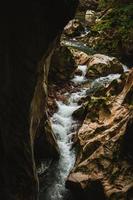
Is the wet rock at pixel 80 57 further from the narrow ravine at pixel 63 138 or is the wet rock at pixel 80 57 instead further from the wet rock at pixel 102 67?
the narrow ravine at pixel 63 138

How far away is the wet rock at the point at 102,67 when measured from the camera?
619 inches

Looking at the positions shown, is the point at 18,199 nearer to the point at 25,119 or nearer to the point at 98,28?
the point at 25,119

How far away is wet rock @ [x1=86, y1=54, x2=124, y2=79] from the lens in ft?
51.5

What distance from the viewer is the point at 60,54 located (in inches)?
580

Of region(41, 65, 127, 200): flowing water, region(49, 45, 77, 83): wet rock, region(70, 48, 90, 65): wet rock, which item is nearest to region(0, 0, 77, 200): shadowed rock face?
region(41, 65, 127, 200): flowing water

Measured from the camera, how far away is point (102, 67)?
15859 mm

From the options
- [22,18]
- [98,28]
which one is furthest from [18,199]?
[98,28]

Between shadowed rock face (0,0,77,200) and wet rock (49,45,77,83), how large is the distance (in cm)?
655

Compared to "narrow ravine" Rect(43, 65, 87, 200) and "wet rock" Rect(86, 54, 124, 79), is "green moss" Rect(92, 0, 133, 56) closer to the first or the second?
"wet rock" Rect(86, 54, 124, 79)

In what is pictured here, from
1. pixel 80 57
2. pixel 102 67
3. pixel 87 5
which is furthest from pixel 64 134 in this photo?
pixel 87 5

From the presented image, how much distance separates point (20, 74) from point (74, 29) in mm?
15759

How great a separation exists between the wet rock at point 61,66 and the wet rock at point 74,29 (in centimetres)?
704

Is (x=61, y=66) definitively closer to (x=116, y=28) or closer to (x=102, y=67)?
(x=102, y=67)

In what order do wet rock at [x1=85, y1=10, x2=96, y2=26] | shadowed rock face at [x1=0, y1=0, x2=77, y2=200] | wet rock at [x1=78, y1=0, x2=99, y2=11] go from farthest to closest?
wet rock at [x1=78, y1=0, x2=99, y2=11] < wet rock at [x1=85, y1=10, x2=96, y2=26] < shadowed rock face at [x1=0, y1=0, x2=77, y2=200]
